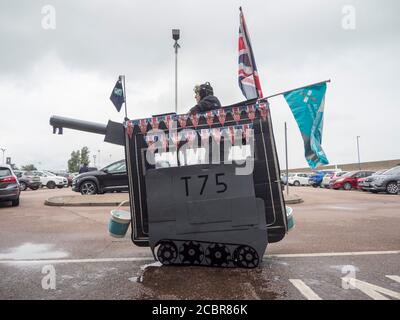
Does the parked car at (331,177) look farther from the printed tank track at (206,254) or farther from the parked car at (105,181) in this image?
the printed tank track at (206,254)

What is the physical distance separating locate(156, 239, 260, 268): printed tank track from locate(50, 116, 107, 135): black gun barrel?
1.98m

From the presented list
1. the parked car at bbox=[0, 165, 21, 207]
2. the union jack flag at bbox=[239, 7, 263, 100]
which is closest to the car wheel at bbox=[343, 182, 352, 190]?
the parked car at bbox=[0, 165, 21, 207]

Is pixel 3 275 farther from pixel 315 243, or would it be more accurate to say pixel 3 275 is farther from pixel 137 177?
pixel 315 243

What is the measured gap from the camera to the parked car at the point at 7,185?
1173 cm

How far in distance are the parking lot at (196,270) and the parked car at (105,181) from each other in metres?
8.48

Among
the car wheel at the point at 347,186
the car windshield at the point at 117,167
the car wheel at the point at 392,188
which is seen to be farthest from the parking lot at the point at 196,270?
the car wheel at the point at 347,186

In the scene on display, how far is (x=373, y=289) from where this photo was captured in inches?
133

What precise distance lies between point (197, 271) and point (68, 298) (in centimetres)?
154

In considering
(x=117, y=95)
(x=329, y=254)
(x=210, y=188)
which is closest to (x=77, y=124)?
(x=210, y=188)

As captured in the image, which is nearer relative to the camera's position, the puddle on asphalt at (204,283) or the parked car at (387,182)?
the puddle on asphalt at (204,283)

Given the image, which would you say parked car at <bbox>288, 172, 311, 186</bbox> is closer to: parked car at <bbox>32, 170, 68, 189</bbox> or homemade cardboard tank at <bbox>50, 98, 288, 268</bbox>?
parked car at <bbox>32, 170, 68, 189</bbox>

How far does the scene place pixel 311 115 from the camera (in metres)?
4.54

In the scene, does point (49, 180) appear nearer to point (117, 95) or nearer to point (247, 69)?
point (117, 95)
